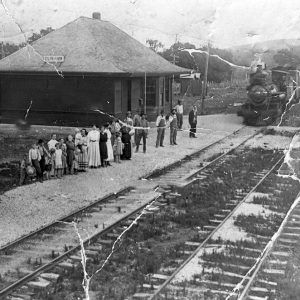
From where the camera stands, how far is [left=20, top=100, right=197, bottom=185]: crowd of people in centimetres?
1450

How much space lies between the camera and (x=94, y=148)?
16.3 metres

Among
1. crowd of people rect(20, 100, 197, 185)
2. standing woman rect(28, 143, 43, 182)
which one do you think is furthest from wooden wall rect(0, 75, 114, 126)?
standing woman rect(28, 143, 43, 182)

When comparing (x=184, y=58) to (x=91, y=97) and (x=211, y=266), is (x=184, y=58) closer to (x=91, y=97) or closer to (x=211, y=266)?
(x=91, y=97)

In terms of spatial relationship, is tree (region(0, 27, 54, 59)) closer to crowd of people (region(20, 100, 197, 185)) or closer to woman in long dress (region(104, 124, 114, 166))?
crowd of people (region(20, 100, 197, 185))

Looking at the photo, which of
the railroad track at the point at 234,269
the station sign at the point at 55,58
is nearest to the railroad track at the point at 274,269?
the railroad track at the point at 234,269

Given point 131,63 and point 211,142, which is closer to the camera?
point 211,142

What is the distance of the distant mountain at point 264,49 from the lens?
53000 millimetres

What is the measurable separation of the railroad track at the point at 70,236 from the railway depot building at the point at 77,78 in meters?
10.2

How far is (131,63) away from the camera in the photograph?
26594mm

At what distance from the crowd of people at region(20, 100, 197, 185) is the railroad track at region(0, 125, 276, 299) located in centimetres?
207

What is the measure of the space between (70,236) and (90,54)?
658 inches

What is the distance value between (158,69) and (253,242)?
18764mm

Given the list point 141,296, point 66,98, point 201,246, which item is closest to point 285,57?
point 66,98

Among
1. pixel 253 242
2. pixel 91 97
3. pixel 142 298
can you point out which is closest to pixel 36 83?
pixel 91 97
